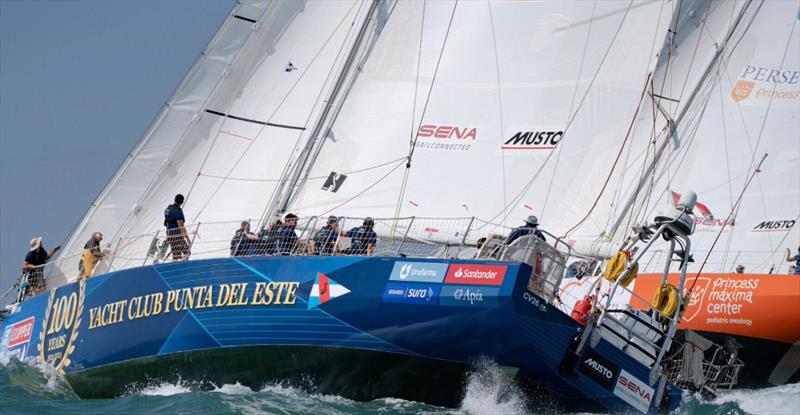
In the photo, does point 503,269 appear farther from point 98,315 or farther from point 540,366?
point 98,315

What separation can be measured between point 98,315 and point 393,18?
19.2 ft

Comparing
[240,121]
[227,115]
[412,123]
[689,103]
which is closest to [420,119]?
[412,123]

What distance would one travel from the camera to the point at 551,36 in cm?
2006

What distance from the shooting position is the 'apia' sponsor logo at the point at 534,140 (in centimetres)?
1992

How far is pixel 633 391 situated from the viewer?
1433cm

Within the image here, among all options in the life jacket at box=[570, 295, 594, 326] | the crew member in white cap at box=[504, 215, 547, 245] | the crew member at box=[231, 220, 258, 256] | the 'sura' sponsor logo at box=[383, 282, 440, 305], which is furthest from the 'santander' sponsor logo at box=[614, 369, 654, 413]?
the crew member at box=[231, 220, 258, 256]

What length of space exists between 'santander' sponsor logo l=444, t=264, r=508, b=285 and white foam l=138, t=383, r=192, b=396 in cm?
363

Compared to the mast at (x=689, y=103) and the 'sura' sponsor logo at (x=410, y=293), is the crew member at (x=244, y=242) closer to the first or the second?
the 'sura' sponsor logo at (x=410, y=293)

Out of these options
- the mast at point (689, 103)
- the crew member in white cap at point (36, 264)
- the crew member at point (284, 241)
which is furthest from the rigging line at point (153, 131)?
the mast at point (689, 103)

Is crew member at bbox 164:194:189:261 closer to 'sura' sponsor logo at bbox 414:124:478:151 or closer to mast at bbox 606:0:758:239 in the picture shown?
'sura' sponsor logo at bbox 414:124:478:151

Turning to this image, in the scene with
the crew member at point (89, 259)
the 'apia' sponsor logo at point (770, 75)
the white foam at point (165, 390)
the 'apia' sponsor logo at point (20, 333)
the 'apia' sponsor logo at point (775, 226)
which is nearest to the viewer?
the white foam at point (165, 390)

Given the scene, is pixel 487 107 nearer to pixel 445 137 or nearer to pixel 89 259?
pixel 445 137

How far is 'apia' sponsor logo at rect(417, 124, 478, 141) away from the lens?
19.5m

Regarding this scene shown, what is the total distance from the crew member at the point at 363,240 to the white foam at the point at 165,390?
241cm
